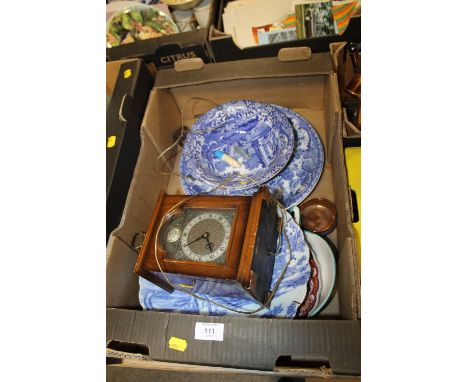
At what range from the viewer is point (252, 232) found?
2.18ft

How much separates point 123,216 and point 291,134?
1.88 feet

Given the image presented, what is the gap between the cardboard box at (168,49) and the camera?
1.12 m

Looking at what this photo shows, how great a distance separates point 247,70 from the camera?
3.39 ft

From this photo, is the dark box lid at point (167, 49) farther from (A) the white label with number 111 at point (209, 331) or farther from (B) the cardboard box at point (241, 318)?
(A) the white label with number 111 at point (209, 331)

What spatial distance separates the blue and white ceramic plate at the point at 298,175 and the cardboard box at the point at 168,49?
0.46 metres

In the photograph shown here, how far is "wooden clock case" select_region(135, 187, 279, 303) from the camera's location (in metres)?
0.65

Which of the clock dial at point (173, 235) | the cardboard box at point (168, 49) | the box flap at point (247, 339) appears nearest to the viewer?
the box flap at point (247, 339)

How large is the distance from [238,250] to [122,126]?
609 mm

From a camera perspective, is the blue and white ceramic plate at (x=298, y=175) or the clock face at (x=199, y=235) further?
the blue and white ceramic plate at (x=298, y=175)

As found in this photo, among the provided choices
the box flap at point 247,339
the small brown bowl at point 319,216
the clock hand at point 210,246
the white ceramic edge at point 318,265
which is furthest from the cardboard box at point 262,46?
the box flap at point 247,339

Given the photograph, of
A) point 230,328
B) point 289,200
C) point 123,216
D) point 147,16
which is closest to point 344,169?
point 289,200

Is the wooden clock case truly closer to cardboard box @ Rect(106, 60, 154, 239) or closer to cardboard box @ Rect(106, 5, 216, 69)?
cardboard box @ Rect(106, 60, 154, 239)

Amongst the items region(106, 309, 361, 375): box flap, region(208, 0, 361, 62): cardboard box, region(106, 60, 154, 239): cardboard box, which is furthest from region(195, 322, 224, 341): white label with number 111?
A: region(208, 0, 361, 62): cardboard box

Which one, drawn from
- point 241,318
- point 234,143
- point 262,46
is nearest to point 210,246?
point 241,318
